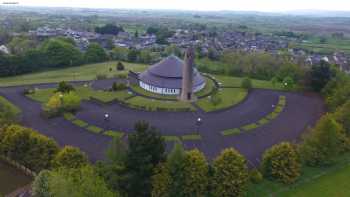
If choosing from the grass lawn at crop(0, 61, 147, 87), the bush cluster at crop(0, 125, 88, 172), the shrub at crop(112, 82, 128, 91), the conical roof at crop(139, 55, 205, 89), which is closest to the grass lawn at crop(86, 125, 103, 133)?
the bush cluster at crop(0, 125, 88, 172)

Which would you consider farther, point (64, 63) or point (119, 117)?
point (64, 63)

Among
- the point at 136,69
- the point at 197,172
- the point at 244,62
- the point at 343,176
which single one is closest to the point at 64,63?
the point at 136,69

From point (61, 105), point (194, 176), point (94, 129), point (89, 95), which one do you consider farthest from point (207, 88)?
point (194, 176)

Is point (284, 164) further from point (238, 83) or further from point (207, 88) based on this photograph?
point (238, 83)

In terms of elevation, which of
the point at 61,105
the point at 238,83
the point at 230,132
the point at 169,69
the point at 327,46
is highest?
the point at 327,46

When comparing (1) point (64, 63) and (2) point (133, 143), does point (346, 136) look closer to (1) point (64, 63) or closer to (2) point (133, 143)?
(2) point (133, 143)

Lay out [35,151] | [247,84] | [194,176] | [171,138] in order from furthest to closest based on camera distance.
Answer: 1. [247,84]
2. [171,138]
3. [35,151]
4. [194,176]
